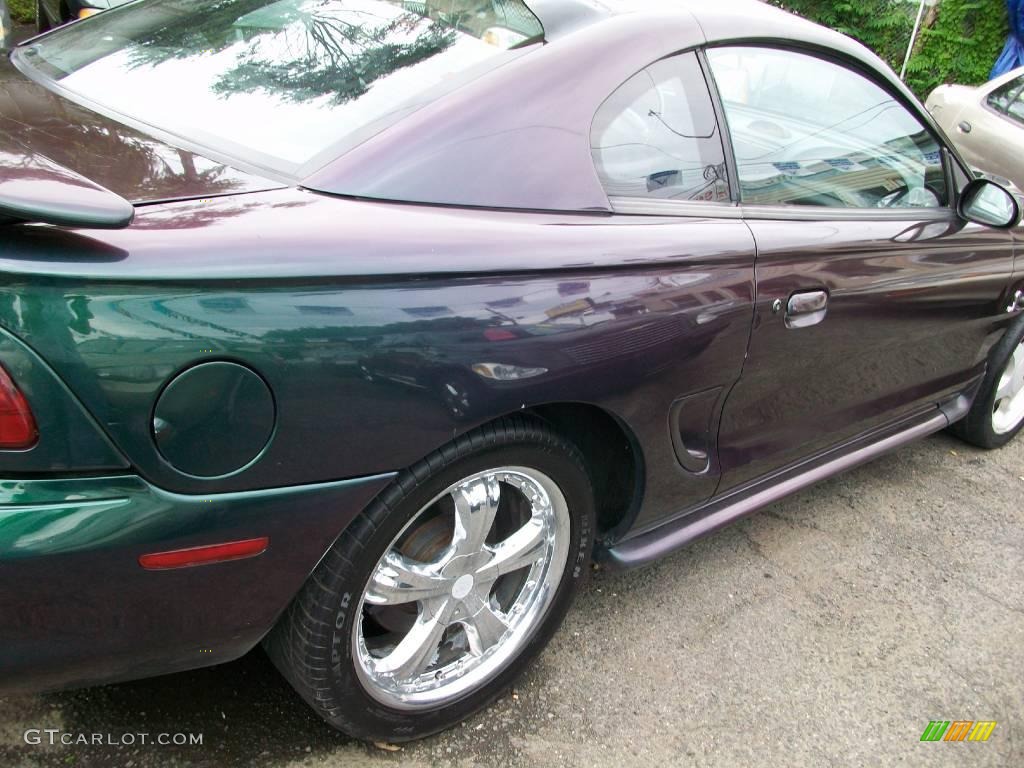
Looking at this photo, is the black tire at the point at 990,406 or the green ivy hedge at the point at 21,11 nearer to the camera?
the black tire at the point at 990,406

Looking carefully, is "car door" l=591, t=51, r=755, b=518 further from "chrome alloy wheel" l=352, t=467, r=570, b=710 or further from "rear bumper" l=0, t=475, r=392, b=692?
"rear bumper" l=0, t=475, r=392, b=692

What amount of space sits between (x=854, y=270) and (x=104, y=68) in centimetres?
196

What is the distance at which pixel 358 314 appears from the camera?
1.42 metres

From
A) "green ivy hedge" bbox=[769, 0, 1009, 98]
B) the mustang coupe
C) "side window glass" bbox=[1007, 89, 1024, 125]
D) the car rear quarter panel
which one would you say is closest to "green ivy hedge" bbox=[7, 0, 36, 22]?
the mustang coupe

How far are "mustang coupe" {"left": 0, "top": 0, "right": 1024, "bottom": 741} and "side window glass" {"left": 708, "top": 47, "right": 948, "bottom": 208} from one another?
0.04 feet

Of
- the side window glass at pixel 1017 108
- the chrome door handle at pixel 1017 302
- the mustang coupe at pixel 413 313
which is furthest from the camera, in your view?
the side window glass at pixel 1017 108

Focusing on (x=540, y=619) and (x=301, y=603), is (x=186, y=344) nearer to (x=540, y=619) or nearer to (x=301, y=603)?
(x=301, y=603)

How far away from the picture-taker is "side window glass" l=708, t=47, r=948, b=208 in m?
2.17

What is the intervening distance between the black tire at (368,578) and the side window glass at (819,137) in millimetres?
856

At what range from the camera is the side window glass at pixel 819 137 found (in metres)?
2.17

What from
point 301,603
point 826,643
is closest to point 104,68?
point 301,603

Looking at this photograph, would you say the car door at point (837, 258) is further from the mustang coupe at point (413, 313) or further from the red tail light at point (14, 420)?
the red tail light at point (14, 420)
